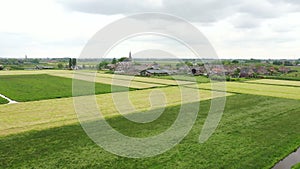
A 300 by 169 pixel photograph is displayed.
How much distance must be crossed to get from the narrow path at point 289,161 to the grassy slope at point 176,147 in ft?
0.71

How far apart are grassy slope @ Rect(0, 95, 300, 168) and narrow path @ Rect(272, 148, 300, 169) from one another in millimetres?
217

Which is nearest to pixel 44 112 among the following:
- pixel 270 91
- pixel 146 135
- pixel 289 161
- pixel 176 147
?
pixel 146 135

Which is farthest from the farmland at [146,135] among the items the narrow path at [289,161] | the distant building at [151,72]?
the distant building at [151,72]

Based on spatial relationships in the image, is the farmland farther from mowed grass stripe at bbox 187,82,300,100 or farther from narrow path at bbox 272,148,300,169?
mowed grass stripe at bbox 187,82,300,100

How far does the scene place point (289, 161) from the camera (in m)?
12.2

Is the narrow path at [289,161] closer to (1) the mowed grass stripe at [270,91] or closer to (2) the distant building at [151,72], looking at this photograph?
(1) the mowed grass stripe at [270,91]

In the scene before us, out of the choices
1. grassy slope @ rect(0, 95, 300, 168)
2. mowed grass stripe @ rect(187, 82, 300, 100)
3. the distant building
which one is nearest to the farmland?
grassy slope @ rect(0, 95, 300, 168)

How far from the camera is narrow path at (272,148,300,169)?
11529mm

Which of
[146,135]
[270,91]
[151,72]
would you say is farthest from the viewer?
[151,72]

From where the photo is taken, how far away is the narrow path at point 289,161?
37.8 feet

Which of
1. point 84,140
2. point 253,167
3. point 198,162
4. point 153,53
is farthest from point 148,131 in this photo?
point 153,53

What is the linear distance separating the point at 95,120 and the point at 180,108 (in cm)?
783

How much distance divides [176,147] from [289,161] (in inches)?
204

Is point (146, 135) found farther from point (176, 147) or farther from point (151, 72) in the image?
point (151, 72)
